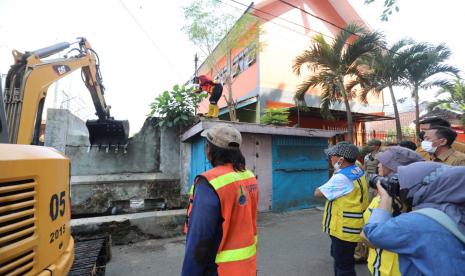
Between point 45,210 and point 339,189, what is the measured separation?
2685 mm

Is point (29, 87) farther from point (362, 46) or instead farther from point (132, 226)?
point (362, 46)

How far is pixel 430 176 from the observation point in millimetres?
1520

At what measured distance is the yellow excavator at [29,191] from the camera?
1.63m

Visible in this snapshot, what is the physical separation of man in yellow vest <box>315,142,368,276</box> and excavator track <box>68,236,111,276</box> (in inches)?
107

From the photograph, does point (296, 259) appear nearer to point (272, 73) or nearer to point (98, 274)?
point (98, 274)

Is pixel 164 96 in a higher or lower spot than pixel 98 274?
higher

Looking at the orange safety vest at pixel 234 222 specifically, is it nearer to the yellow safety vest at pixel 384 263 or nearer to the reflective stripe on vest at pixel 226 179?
the reflective stripe on vest at pixel 226 179

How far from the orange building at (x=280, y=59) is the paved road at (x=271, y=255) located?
6165 mm

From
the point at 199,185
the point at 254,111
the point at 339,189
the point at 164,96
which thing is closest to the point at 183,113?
the point at 164,96

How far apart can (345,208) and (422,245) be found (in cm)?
165

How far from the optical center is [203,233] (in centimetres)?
167

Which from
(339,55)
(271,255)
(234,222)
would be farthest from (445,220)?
(339,55)

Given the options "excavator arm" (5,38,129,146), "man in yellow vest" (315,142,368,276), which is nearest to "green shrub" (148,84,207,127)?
"excavator arm" (5,38,129,146)

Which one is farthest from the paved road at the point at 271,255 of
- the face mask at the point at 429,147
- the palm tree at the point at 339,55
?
the palm tree at the point at 339,55
